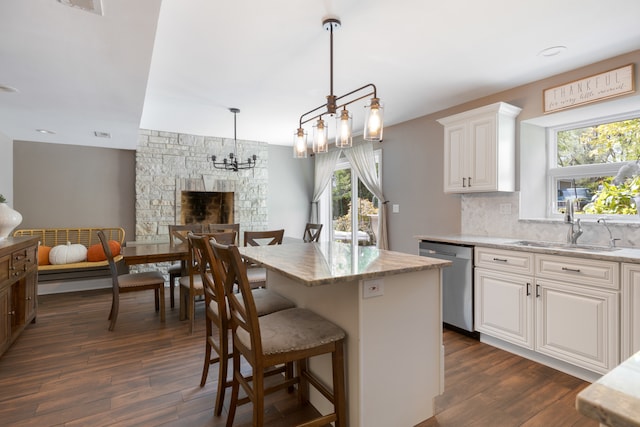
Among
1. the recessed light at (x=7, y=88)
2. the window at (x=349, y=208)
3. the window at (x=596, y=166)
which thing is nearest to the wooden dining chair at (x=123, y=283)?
the recessed light at (x=7, y=88)

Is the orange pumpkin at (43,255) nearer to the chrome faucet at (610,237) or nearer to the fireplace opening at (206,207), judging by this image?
the fireplace opening at (206,207)

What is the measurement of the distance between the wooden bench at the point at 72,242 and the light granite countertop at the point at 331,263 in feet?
10.9

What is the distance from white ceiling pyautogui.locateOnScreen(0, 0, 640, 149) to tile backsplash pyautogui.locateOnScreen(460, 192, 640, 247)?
3.79ft

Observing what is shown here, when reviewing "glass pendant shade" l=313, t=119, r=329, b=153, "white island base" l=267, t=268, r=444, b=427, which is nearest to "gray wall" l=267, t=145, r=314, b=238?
"glass pendant shade" l=313, t=119, r=329, b=153

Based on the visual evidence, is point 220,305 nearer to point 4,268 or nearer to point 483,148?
point 4,268

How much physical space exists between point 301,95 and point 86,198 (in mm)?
3830

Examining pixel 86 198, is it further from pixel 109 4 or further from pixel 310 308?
pixel 310 308

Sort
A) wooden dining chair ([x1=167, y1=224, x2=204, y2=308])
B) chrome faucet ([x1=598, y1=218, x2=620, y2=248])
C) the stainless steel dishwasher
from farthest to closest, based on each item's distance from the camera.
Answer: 1. wooden dining chair ([x1=167, y1=224, x2=204, y2=308])
2. the stainless steel dishwasher
3. chrome faucet ([x1=598, y1=218, x2=620, y2=248])

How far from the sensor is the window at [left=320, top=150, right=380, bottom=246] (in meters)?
5.24

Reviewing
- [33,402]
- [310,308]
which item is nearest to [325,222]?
[310,308]

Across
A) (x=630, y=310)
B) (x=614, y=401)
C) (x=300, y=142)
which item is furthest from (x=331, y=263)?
(x=630, y=310)

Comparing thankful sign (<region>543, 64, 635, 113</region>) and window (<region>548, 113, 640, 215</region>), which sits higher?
thankful sign (<region>543, 64, 635, 113</region>)

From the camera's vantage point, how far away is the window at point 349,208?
524 centimetres

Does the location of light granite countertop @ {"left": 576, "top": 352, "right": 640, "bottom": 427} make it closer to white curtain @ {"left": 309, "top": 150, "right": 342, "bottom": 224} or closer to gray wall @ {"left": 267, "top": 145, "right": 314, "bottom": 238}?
white curtain @ {"left": 309, "top": 150, "right": 342, "bottom": 224}
